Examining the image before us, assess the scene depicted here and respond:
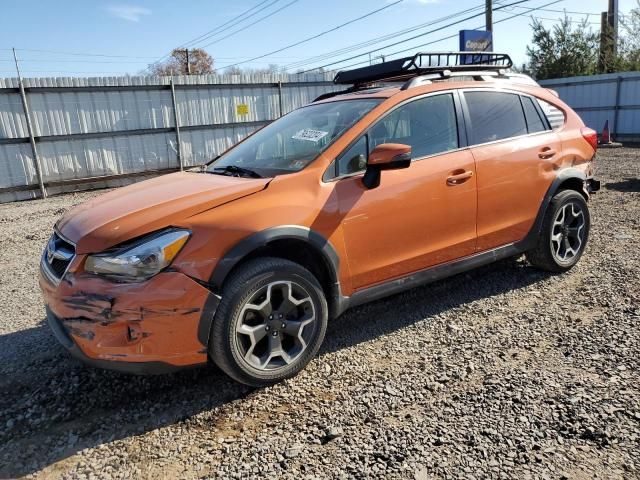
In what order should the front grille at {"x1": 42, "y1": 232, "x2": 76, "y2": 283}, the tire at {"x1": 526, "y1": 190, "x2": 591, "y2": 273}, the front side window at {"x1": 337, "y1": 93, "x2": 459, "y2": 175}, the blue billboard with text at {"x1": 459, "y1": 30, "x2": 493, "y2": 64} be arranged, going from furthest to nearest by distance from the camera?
the blue billboard with text at {"x1": 459, "y1": 30, "x2": 493, "y2": 64} → the tire at {"x1": 526, "y1": 190, "x2": 591, "y2": 273} → the front side window at {"x1": 337, "y1": 93, "x2": 459, "y2": 175} → the front grille at {"x1": 42, "y1": 232, "x2": 76, "y2": 283}

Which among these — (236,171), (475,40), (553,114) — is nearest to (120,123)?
(236,171)

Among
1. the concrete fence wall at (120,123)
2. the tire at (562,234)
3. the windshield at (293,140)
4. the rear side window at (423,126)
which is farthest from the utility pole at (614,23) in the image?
the windshield at (293,140)

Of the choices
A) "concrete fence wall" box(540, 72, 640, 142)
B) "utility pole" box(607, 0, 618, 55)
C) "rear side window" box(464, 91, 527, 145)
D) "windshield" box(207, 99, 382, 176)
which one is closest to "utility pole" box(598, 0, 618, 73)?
"utility pole" box(607, 0, 618, 55)

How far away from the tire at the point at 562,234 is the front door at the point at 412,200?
0.95 metres

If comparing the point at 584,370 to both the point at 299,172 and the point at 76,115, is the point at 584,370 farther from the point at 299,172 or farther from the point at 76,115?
the point at 76,115

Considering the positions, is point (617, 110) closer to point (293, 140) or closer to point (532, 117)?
point (532, 117)

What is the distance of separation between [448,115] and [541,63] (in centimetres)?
2842

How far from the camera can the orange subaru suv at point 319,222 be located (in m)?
2.75

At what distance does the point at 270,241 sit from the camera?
2.97 meters

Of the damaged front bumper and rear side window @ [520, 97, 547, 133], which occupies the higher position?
rear side window @ [520, 97, 547, 133]

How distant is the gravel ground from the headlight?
860 mm

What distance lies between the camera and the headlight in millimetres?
2701

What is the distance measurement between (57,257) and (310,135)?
74.5 inches

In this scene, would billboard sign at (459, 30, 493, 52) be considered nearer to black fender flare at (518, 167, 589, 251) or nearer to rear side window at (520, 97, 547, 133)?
rear side window at (520, 97, 547, 133)
